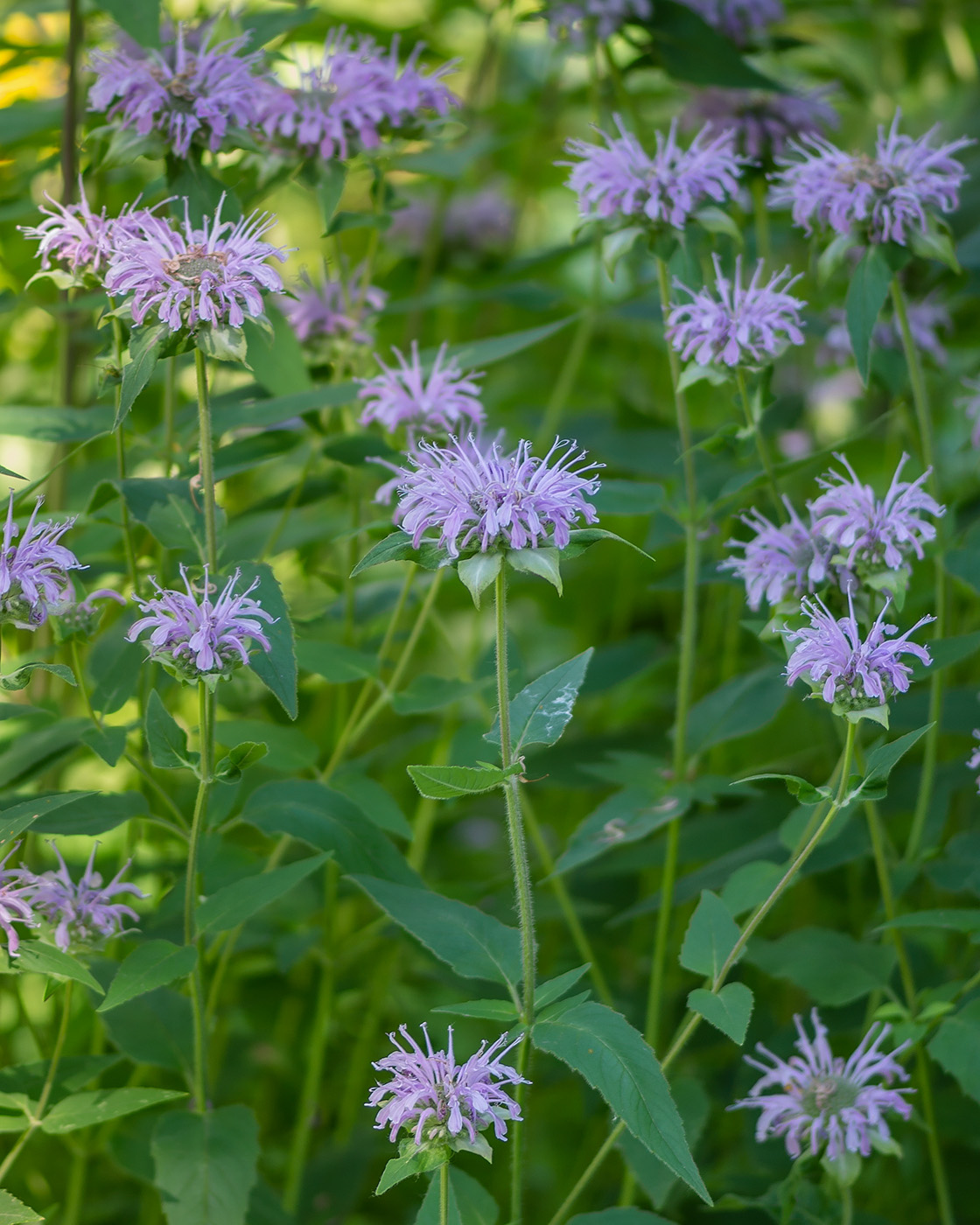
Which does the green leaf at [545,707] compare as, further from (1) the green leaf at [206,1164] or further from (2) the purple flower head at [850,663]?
(1) the green leaf at [206,1164]

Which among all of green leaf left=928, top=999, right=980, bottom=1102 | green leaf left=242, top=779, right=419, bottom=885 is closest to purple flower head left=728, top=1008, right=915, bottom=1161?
green leaf left=928, top=999, right=980, bottom=1102

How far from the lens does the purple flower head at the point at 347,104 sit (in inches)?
35.5

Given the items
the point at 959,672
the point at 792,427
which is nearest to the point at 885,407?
the point at 792,427

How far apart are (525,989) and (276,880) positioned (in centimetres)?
16

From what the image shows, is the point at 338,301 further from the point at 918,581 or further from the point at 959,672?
the point at 959,672

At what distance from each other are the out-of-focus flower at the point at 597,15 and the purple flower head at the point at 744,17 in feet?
0.31

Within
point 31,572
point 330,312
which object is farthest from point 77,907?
point 330,312

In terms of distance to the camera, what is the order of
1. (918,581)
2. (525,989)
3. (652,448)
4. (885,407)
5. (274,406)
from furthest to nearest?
(885,407)
(652,448)
(918,581)
(274,406)
(525,989)

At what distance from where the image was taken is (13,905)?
666 mm

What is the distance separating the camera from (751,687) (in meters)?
1.00

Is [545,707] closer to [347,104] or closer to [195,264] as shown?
[195,264]

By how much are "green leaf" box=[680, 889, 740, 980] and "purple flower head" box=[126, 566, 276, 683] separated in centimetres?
29

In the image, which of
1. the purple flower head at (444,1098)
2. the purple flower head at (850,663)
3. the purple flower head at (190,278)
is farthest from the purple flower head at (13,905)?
the purple flower head at (850,663)

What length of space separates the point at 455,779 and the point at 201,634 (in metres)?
0.15
